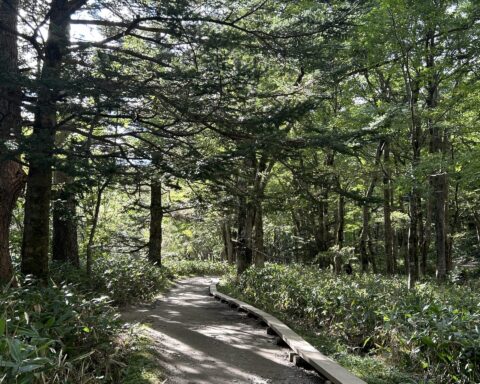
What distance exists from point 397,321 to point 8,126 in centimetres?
723

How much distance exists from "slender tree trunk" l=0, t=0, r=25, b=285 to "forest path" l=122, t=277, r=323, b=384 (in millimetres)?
2926

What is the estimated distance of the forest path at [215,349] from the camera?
222 inches

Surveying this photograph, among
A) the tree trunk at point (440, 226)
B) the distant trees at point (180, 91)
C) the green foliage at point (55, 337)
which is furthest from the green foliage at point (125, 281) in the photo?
the tree trunk at point (440, 226)

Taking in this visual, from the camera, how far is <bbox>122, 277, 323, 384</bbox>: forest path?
563 cm

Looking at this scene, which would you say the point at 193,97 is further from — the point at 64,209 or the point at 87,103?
the point at 64,209

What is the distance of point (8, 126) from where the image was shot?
290 inches

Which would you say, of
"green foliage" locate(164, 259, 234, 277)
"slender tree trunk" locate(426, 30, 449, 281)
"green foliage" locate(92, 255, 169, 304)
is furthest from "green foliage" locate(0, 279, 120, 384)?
"green foliage" locate(164, 259, 234, 277)

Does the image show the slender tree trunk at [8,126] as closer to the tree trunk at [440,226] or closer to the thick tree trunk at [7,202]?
the thick tree trunk at [7,202]

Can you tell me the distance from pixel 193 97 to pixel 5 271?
4.44 m

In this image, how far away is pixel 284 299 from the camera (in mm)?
10461

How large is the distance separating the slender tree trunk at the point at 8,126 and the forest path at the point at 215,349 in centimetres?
293

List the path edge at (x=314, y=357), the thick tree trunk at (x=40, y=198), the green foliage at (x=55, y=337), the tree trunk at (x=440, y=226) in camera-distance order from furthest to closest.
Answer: the tree trunk at (x=440, y=226) < the thick tree trunk at (x=40, y=198) < the path edge at (x=314, y=357) < the green foliage at (x=55, y=337)

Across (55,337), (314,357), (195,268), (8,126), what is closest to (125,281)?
(8,126)

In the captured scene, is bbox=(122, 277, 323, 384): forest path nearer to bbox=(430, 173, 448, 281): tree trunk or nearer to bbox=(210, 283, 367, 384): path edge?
bbox=(210, 283, 367, 384): path edge
